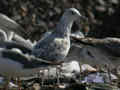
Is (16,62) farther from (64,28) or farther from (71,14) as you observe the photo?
(71,14)

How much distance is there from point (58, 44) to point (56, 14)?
16.8ft

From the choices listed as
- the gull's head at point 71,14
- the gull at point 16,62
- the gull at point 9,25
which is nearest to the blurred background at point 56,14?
the gull at point 9,25

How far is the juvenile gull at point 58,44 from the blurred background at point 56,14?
10.7 feet

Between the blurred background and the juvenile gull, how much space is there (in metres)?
3.25

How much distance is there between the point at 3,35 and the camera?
19.6 ft

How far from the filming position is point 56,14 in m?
9.46

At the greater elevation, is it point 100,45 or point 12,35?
point 12,35

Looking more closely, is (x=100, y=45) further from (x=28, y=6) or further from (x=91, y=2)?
(x=91, y=2)

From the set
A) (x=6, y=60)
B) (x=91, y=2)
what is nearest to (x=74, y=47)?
(x=6, y=60)

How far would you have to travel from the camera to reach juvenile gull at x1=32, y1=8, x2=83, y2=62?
4.31 metres

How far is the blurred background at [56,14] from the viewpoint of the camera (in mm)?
8633

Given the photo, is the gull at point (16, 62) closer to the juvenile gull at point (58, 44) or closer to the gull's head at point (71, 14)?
the juvenile gull at point (58, 44)

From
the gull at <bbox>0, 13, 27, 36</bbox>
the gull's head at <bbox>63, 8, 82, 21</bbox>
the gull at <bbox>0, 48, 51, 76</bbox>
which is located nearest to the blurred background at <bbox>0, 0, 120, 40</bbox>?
the gull at <bbox>0, 13, 27, 36</bbox>

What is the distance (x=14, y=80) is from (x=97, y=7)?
17.2ft
